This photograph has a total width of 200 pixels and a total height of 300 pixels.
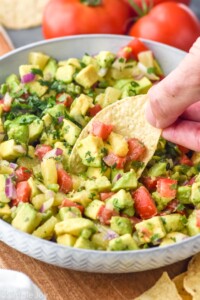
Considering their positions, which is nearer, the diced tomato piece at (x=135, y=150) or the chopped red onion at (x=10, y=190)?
the chopped red onion at (x=10, y=190)

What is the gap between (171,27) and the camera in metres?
4.54

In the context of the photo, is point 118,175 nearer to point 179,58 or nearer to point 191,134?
point 191,134

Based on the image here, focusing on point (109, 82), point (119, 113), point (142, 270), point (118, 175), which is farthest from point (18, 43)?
point (142, 270)

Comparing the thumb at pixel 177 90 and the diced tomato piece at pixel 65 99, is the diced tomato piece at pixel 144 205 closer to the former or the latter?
the thumb at pixel 177 90

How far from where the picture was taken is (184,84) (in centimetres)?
264

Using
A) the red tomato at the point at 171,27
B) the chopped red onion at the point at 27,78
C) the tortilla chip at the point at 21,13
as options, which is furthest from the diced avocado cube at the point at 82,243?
the tortilla chip at the point at 21,13

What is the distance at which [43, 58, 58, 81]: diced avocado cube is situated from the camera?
3975 mm

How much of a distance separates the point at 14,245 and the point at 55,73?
4.58 feet

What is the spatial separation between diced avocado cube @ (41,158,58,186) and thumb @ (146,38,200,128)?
2.03 ft

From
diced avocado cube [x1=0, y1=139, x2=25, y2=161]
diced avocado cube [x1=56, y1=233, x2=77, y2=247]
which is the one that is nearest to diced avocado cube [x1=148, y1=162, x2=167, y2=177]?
diced avocado cube [x1=56, y1=233, x2=77, y2=247]

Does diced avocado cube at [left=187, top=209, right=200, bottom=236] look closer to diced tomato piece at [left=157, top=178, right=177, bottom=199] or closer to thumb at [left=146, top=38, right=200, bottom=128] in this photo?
diced tomato piece at [left=157, top=178, right=177, bottom=199]

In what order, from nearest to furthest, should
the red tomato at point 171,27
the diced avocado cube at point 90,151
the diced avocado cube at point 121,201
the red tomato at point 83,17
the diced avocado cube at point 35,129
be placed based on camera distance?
the diced avocado cube at point 121,201
the diced avocado cube at point 90,151
the diced avocado cube at point 35,129
the red tomato at point 171,27
the red tomato at point 83,17

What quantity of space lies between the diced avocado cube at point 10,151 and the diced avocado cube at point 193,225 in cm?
104

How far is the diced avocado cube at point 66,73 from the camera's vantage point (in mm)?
3861
